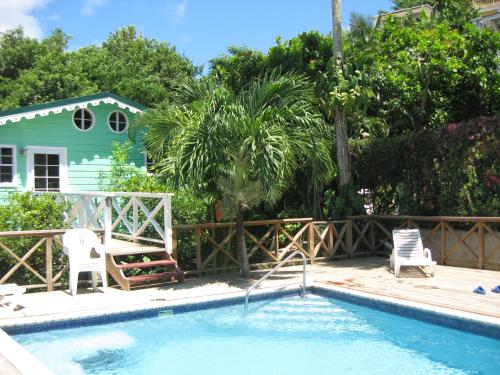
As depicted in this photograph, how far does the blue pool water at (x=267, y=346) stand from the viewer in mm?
6293

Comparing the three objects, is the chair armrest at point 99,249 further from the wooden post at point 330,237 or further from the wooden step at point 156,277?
the wooden post at point 330,237

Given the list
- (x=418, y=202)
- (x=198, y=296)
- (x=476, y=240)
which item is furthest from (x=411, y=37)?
(x=198, y=296)

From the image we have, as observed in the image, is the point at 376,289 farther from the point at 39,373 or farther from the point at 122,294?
the point at 39,373

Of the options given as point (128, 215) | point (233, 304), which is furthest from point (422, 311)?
point (128, 215)

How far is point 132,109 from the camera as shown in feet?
47.5

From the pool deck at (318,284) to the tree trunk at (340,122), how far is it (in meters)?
2.73

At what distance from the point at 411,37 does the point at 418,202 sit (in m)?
5.14

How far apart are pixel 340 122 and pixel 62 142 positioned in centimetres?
682

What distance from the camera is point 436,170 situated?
39.9ft

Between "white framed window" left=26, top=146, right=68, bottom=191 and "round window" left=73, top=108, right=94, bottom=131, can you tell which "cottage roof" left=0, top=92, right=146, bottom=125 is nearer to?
"round window" left=73, top=108, right=94, bottom=131

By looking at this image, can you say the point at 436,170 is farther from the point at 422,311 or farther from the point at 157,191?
the point at 157,191

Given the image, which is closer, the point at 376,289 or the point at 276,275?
the point at 376,289

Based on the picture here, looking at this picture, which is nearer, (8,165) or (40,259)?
(40,259)

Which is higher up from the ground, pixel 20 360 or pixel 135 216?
pixel 135 216
